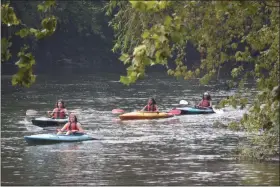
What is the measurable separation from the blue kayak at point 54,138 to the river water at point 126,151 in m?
0.24

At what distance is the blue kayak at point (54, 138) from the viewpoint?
25484 mm

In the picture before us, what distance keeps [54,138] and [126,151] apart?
3.12 m

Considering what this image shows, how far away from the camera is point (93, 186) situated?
17.8 m

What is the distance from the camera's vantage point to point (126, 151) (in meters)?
23.7

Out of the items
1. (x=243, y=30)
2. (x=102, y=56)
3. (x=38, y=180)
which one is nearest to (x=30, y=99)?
(x=38, y=180)

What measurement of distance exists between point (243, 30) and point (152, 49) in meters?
8.60

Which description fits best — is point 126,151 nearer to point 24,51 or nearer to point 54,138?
point 54,138

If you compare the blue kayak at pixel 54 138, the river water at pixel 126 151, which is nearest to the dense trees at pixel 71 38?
the river water at pixel 126 151

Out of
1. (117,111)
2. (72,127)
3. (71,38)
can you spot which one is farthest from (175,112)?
(71,38)

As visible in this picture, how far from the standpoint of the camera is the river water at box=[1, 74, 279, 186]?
734 inches

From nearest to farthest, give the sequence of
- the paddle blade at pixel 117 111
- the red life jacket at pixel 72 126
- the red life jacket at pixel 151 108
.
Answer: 1. the red life jacket at pixel 72 126
2. the red life jacket at pixel 151 108
3. the paddle blade at pixel 117 111

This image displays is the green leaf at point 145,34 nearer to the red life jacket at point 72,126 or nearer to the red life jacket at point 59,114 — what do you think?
the red life jacket at point 72,126

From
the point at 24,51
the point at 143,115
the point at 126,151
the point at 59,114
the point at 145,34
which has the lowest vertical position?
the point at 126,151

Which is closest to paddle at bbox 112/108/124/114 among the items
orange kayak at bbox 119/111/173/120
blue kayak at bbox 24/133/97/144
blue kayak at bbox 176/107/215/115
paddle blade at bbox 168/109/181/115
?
orange kayak at bbox 119/111/173/120
